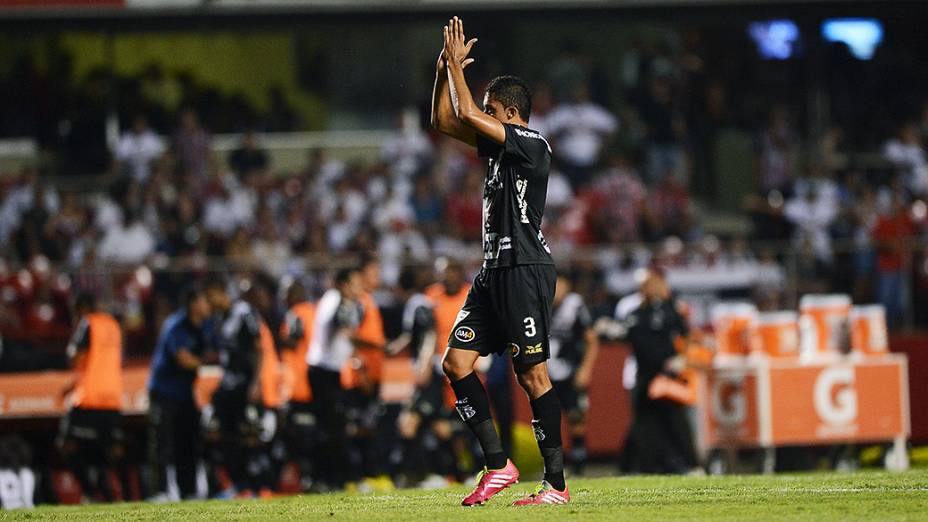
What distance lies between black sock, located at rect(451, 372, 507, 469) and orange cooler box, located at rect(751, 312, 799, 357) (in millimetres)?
8008

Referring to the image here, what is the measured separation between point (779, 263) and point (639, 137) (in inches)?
204

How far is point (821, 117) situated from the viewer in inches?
971

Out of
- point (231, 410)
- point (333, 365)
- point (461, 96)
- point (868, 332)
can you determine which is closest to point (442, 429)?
point (333, 365)

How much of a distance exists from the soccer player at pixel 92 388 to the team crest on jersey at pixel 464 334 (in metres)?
7.46

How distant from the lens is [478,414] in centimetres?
855

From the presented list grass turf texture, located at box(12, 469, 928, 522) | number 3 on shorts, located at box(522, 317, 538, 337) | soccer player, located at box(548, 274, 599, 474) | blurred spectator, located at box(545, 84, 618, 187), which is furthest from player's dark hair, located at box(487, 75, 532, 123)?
blurred spectator, located at box(545, 84, 618, 187)

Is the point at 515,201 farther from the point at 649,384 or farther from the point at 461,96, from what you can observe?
the point at 649,384

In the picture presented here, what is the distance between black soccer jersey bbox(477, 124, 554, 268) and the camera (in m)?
8.34

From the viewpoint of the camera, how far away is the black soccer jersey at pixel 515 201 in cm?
834

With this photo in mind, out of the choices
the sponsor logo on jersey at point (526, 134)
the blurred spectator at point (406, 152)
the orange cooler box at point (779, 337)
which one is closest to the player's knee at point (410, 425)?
the orange cooler box at point (779, 337)

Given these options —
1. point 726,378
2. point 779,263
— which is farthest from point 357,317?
point 779,263

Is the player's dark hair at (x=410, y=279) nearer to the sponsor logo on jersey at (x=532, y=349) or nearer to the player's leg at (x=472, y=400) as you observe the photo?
the player's leg at (x=472, y=400)

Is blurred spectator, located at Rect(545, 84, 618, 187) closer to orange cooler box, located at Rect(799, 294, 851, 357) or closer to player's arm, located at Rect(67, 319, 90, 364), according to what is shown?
orange cooler box, located at Rect(799, 294, 851, 357)

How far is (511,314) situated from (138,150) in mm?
14661
